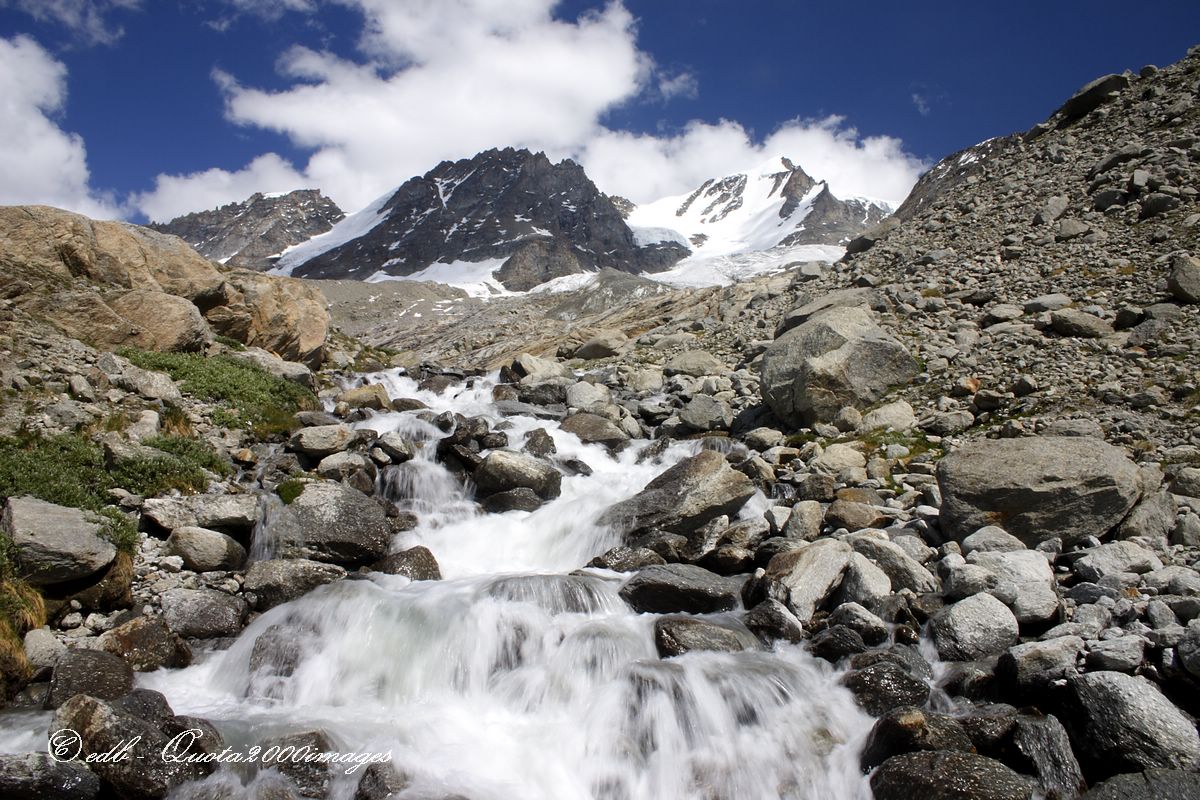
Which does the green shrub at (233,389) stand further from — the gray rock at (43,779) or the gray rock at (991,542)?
the gray rock at (991,542)

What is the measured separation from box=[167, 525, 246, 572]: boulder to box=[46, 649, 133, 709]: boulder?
7.67ft

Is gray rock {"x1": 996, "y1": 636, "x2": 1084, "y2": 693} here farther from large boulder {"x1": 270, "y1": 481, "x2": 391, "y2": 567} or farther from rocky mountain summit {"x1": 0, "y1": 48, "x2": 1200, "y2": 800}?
large boulder {"x1": 270, "y1": 481, "x2": 391, "y2": 567}

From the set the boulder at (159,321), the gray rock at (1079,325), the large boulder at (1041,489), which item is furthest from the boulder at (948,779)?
the boulder at (159,321)

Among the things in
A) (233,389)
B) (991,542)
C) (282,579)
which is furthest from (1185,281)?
(233,389)

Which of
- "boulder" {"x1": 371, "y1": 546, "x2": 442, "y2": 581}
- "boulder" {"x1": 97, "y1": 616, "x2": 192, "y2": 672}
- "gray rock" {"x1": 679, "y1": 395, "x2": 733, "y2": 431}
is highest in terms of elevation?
"gray rock" {"x1": 679, "y1": 395, "x2": 733, "y2": 431}

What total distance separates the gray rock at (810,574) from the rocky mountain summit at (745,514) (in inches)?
2.3

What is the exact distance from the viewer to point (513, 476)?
611 inches

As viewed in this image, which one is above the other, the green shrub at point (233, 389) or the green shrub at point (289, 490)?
the green shrub at point (233, 389)

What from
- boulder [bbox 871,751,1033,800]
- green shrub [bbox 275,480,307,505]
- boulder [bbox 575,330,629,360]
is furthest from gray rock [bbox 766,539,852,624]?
boulder [bbox 575,330,629,360]

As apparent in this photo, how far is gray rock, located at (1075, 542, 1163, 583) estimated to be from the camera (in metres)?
8.34

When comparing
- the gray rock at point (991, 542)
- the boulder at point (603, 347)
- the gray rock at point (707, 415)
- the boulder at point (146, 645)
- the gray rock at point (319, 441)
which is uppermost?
the boulder at point (603, 347)

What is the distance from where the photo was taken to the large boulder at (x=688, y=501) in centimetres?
1265

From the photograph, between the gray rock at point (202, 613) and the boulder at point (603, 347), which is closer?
the gray rock at point (202, 613)

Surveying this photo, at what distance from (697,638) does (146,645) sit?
770 cm
